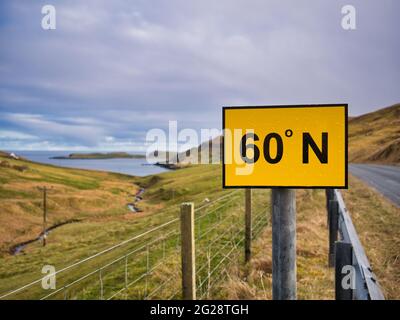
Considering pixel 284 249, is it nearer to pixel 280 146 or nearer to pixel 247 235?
pixel 280 146

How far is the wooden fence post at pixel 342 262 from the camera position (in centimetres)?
307

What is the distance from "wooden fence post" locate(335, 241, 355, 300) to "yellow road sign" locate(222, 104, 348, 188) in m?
0.80

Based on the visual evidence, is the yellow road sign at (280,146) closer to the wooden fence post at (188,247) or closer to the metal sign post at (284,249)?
the metal sign post at (284,249)

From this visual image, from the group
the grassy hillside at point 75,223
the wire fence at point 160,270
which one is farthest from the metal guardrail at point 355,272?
the grassy hillside at point 75,223

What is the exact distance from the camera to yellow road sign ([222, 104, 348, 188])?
265cm

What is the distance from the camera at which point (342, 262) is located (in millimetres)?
3109

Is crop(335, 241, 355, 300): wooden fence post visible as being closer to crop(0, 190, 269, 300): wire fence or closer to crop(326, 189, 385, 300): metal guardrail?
crop(326, 189, 385, 300): metal guardrail

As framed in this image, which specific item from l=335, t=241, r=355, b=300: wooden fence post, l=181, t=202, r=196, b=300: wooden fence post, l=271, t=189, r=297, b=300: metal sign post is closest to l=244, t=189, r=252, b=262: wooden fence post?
l=181, t=202, r=196, b=300: wooden fence post

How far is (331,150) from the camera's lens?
2.65 metres

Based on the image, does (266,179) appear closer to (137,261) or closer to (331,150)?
(331,150)

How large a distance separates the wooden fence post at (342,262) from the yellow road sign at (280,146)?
80 cm
